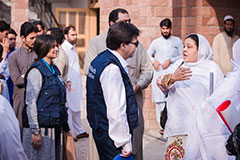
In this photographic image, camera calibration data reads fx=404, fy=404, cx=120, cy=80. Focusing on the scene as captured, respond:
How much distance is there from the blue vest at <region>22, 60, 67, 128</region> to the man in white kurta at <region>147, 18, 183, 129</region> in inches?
149

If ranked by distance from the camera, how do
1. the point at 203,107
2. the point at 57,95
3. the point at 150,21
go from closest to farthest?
the point at 203,107
the point at 57,95
the point at 150,21

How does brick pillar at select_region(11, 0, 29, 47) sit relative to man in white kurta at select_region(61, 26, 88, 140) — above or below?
above

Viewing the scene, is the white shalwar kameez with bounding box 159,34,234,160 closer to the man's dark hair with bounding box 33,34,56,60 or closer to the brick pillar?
the man's dark hair with bounding box 33,34,56,60

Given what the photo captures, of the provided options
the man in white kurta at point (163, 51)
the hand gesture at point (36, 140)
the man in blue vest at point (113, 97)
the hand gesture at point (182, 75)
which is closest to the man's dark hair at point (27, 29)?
the hand gesture at point (36, 140)

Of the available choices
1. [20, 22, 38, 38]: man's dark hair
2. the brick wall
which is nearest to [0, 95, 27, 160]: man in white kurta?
[20, 22, 38, 38]: man's dark hair

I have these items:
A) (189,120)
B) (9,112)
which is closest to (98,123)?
(9,112)

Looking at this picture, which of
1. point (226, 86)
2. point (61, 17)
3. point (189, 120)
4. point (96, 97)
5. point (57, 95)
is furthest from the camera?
point (61, 17)

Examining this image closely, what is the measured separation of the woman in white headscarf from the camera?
4117 mm

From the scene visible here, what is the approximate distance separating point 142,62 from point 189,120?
78 cm

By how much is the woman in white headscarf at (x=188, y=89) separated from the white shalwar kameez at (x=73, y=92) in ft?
10.1

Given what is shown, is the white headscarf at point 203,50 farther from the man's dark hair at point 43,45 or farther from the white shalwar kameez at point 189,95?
the man's dark hair at point 43,45

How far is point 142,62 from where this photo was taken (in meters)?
4.28

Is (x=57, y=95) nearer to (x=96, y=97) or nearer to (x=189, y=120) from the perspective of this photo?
(x=96, y=97)

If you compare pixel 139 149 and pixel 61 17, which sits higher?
pixel 61 17
